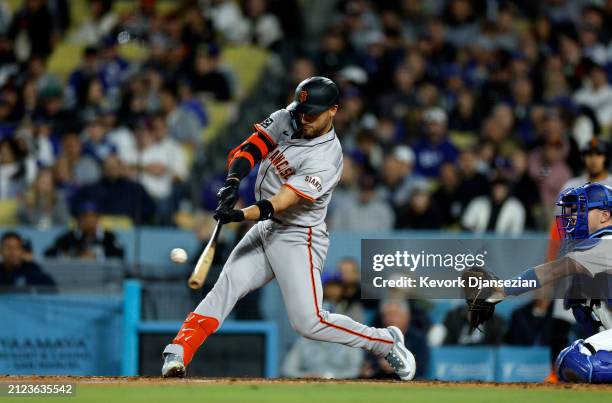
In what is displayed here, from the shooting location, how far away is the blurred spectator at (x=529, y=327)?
9.52 meters


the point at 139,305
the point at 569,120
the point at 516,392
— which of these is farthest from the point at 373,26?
the point at 516,392

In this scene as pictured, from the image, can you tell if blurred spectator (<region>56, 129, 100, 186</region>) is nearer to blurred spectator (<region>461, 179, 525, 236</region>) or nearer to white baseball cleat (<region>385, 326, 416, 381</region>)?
blurred spectator (<region>461, 179, 525, 236</region>)

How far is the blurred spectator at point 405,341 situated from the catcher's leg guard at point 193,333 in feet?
8.30


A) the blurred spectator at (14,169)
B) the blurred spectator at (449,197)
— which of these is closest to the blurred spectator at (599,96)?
the blurred spectator at (449,197)

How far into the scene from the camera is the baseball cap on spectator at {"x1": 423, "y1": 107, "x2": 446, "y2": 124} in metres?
12.4

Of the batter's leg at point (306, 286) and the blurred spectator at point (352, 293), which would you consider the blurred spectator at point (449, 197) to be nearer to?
the blurred spectator at point (352, 293)

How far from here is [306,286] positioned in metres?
6.66

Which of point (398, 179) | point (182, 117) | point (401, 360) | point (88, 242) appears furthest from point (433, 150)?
point (401, 360)

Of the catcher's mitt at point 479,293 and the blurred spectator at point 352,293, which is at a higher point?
the blurred spectator at point 352,293

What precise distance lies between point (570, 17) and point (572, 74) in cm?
127

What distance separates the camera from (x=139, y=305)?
31.4ft

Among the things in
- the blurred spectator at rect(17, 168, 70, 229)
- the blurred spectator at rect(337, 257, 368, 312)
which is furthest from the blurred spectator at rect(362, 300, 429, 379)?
the blurred spectator at rect(17, 168, 70, 229)

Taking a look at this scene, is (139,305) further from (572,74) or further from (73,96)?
(572,74)

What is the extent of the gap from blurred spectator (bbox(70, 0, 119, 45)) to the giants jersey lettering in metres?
8.18
